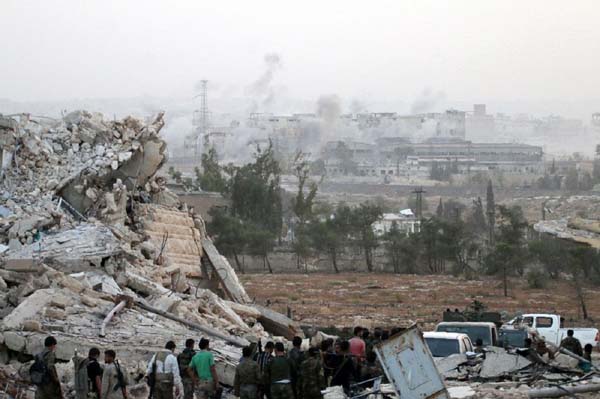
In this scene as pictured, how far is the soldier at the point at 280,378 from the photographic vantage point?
11.9 metres

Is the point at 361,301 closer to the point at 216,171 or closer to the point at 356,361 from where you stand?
the point at 356,361

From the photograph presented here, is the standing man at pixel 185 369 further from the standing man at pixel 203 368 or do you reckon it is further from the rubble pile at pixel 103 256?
the rubble pile at pixel 103 256

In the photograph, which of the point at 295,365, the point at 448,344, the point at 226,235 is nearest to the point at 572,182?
the point at 226,235

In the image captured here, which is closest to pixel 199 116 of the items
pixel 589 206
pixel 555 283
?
pixel 589 206

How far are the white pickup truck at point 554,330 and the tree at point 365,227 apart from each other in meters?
28.3

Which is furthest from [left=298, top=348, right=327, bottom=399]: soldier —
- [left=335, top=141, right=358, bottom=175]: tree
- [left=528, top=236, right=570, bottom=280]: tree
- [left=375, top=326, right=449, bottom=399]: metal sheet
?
[left=335, top=141, right=358, bottom=175]: tree

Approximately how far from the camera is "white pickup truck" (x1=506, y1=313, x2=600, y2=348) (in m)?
20.3

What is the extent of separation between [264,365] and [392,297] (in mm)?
23856

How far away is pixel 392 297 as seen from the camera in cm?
3588

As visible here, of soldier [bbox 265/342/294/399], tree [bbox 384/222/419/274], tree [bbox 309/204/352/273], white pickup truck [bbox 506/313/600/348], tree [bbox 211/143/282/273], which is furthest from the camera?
tree [bbox 211/143/282/273]

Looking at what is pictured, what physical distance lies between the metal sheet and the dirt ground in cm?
1526

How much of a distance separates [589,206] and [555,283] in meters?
49.5

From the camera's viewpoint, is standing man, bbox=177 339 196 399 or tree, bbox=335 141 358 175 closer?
standing man, bbox=177 339 196 399

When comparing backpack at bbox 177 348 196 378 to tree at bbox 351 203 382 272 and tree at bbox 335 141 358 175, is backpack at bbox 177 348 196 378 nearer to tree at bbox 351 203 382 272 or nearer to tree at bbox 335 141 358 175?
tree at bbox 351 203 382 272
